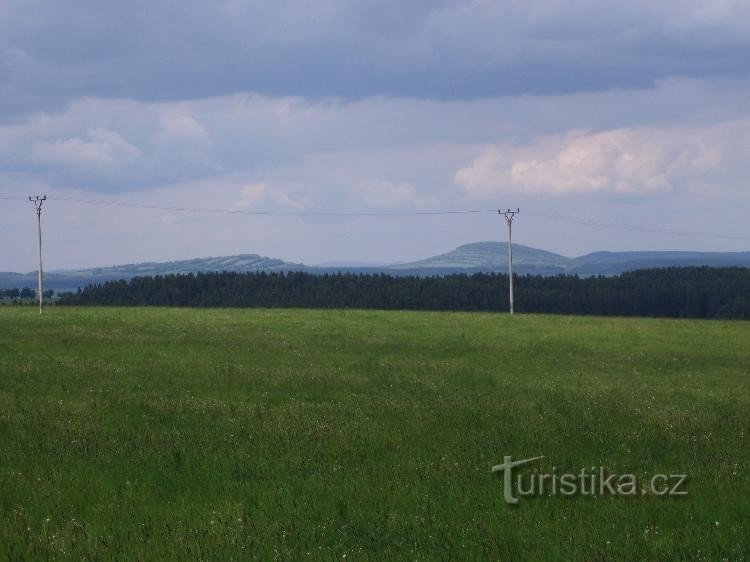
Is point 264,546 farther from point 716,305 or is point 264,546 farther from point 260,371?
point 716,305

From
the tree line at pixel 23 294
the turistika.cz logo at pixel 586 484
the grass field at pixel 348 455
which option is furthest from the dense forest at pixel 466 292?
the turistika.cz logo at pixel 586 484

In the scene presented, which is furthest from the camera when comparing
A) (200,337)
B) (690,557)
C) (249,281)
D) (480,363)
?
(249,281)

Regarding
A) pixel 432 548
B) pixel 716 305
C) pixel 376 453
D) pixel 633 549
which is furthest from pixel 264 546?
pixel 716 305

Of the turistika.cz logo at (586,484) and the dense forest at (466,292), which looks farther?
the dense forest at (466,292)

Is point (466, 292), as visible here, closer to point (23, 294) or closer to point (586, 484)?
point (23, 294)

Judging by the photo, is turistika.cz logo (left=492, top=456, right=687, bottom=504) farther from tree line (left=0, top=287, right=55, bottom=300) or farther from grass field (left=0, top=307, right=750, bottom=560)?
tree line (left=0, top=287, right=55, bottom=300)

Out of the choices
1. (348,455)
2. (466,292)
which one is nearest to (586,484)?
(348,455)

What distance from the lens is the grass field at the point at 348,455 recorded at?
11.5 meters

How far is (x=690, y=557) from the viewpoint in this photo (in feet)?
34.9

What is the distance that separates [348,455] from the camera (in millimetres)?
16516

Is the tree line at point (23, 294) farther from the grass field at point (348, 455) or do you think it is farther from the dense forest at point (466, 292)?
the grass field at point (348, 455)

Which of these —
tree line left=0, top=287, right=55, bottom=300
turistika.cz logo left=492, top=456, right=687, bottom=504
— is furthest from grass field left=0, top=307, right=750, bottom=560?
tree line left=0, top=287, right=55, bottom=300

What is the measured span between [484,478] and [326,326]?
134 feet

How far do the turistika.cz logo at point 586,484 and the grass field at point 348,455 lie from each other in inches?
12.2
